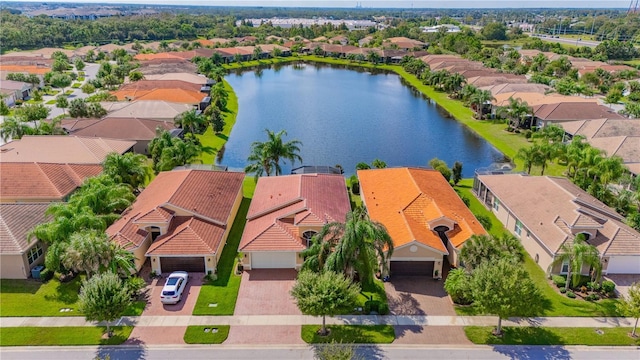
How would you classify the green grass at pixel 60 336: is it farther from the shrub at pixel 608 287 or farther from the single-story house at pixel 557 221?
the shrub at pixel 608 287

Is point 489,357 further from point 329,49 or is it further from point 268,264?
point 329,49

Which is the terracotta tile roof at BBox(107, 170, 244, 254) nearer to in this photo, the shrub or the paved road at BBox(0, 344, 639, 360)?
the paved road at BBox(0, 344, 639, 360)

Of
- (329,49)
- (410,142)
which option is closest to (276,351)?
(410,142)

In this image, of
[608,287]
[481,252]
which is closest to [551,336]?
[481,252]

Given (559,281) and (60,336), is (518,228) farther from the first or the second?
(60,336)

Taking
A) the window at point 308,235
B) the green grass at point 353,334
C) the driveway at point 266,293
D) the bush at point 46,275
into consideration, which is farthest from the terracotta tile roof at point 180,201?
the green grass at point 353,334

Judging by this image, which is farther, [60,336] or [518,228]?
[518,228]

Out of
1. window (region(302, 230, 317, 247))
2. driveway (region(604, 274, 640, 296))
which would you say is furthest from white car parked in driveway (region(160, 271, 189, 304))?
driveway (region(604, 274, 640, 296))
